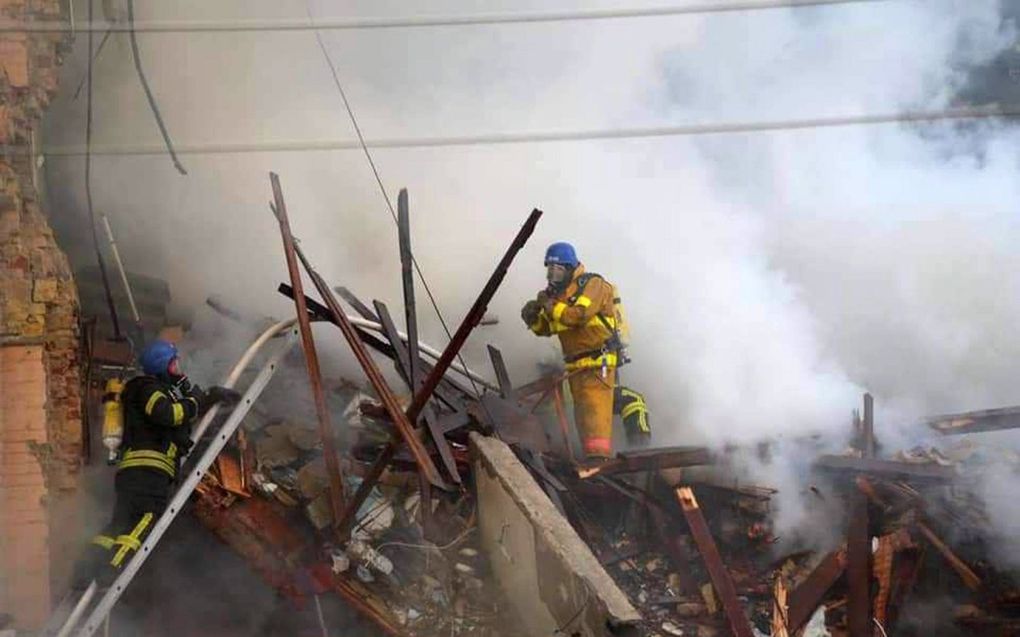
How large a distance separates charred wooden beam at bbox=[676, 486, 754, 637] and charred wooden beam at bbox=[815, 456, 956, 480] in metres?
0.91

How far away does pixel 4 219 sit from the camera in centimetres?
702

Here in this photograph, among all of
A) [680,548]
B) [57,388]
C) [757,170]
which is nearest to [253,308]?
[57,388]

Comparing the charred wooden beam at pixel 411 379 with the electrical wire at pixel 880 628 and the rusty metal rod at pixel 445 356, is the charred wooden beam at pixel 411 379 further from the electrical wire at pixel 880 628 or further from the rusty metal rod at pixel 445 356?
the electrical wire at pixel 880 628

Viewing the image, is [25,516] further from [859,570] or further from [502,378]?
[859,570]

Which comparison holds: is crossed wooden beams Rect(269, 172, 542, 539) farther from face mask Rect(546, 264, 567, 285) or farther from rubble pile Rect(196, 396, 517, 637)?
face mask Rect(546, 264, 567, 285)

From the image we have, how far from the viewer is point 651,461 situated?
7695 mm

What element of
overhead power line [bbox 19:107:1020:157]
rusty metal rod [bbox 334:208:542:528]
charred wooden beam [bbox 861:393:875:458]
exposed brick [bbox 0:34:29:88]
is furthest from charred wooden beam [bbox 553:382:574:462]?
exposed brick [bbox 0:34:29:88]

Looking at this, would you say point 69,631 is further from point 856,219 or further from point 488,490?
point 856,219

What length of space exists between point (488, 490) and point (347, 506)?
0.84m

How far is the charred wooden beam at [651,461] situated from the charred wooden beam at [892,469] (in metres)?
0.80

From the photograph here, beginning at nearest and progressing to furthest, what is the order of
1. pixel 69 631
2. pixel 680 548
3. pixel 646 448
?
pixel 69 631, pixel 680 548, pixel 646 448

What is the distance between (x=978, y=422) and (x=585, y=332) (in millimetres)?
2560

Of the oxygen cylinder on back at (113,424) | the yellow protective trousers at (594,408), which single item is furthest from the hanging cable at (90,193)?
the yellow protective trousers at (594,408)

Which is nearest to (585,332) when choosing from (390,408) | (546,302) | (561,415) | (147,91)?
(546,302)
